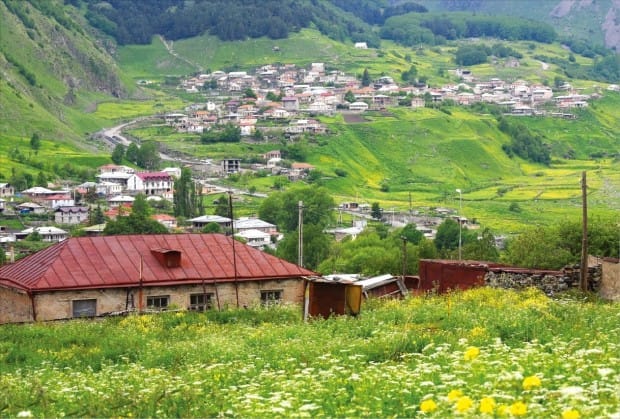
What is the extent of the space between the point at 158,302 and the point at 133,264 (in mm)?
1052

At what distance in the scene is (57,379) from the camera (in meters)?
12.5

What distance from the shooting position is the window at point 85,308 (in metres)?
23.8

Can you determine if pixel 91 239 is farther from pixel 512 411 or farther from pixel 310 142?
pixel 310 142

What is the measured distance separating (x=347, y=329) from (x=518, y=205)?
295 ft

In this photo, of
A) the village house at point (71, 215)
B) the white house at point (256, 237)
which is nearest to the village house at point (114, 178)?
the village house at point (71, 215)

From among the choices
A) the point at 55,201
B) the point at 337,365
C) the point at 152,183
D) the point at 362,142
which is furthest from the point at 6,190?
the point at 337,365

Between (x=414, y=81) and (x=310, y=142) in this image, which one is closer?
(x=310, y=142)

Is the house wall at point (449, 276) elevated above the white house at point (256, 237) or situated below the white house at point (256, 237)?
above

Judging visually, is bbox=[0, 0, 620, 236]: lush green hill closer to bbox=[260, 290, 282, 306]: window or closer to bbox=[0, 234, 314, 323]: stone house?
bbox=[260, 290, 282, 306]: window

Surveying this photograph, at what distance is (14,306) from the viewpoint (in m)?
24.1

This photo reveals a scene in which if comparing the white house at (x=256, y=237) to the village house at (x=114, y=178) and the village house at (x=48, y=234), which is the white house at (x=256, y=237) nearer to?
the village house at (x=48, y=234)

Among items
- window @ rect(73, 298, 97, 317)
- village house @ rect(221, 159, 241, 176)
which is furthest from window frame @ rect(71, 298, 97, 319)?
village house @ rect(221, 159, 241, 176)

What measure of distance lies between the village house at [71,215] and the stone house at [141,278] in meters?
75.2

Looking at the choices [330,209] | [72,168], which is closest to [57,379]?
[330,209]
